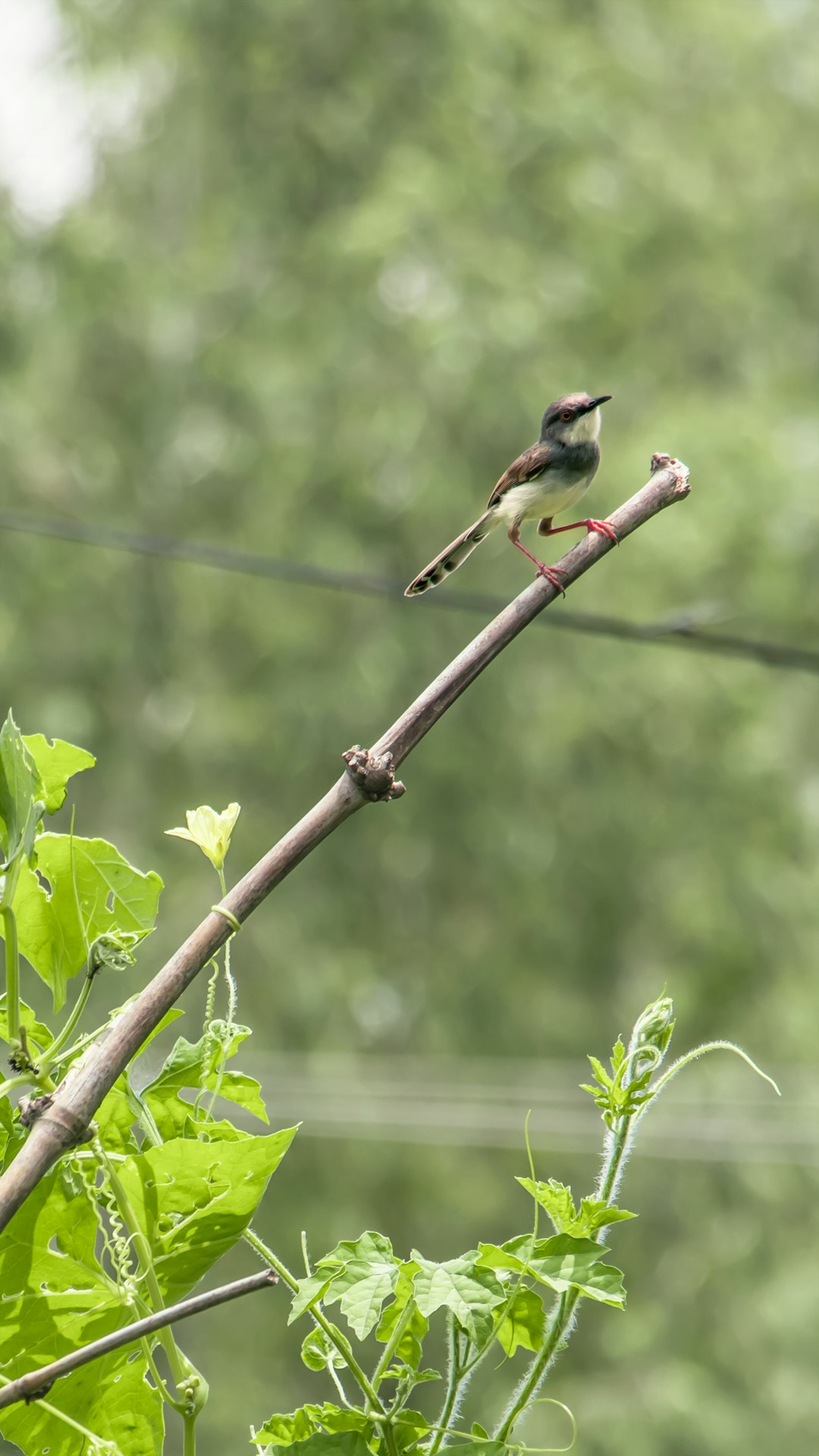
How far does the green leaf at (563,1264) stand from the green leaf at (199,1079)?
0.07 metres

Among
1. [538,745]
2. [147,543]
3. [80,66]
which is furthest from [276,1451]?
[80,66]

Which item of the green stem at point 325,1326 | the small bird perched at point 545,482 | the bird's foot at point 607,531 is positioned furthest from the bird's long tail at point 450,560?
the green stem at point 325,1326

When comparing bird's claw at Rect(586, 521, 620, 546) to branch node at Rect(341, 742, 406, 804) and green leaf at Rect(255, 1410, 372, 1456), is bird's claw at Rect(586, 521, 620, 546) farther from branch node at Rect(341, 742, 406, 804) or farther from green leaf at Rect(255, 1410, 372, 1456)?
green leaf at Rect(255, 1410, 372, 1456)

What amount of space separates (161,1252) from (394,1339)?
0.06 m

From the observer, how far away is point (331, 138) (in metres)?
6.78

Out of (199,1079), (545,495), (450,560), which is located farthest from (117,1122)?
(545,495)

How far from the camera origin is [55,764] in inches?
15.9

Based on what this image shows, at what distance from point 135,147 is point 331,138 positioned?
996 millimetres

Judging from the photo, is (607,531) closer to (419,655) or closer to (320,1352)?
(320,1352)

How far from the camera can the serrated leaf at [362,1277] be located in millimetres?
346

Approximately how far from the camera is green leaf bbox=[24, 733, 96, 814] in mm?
397

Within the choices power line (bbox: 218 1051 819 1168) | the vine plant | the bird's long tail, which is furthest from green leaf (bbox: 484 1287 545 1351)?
power line (bbox: 218 1051 819 1168)

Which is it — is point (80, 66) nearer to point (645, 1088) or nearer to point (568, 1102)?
point (568, 1102)

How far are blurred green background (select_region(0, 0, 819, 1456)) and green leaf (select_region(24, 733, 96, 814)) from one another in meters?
5.63
